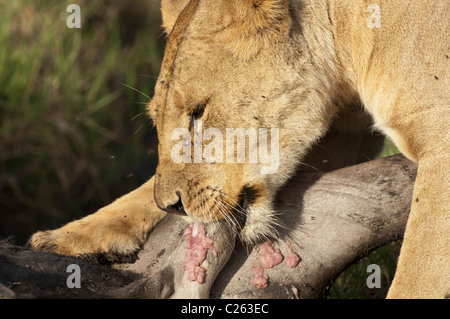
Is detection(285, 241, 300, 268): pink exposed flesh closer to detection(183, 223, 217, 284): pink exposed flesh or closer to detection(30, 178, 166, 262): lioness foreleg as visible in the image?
detection(183, 223, 217, 284): pink exposed flesh

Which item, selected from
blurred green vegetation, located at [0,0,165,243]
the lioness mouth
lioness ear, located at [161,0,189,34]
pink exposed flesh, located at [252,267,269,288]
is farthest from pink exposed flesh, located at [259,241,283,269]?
blurred green vegetation, located at [0,0,165,243]

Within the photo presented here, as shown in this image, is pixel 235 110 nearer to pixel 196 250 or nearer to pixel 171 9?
pixel 196 250

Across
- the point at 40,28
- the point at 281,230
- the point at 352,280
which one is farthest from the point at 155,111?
the point at 40,28

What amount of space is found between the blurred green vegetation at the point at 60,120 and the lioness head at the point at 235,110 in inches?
75.9

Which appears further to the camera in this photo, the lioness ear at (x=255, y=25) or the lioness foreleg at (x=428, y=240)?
the lioness ear at (x=255, y=25)

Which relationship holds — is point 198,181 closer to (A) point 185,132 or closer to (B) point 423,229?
(A) point 185,132

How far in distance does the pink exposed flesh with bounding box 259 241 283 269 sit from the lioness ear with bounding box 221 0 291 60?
1.88ft

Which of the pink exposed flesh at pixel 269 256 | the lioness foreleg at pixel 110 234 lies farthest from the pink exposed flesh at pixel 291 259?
the lioness foreleg at pixel 110 234

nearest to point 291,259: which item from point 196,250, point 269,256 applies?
point 269,256

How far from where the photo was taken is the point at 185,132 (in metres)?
2.26

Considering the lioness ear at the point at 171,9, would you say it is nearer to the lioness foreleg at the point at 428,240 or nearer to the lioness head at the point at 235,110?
the lioness head at the point at 235,110

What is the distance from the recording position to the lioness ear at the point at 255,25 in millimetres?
2176

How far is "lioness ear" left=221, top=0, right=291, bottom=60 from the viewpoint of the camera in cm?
218

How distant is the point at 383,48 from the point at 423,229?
1.78ft
